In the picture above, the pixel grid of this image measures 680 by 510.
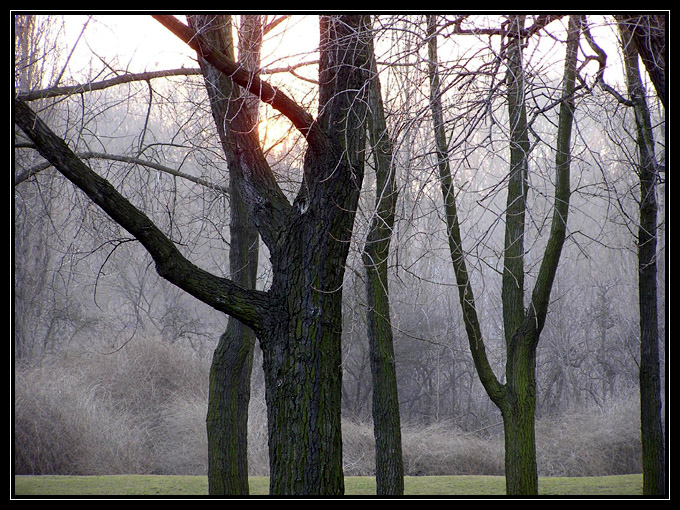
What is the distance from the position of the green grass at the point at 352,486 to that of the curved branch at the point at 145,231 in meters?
4.68

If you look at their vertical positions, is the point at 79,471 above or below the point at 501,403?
below

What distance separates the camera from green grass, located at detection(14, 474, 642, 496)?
25.1 ft

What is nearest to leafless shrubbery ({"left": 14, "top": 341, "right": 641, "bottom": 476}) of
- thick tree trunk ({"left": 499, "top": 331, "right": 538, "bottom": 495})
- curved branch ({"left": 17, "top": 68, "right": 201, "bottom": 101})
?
thick tree trunk ({"left": 499, "top": 331, "right": 538, "bottom": 495})

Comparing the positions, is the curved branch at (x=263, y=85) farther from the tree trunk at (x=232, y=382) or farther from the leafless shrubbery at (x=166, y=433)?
the leafless shrubbery at (x=166, y=433)

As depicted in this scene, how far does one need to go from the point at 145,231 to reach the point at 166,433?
36.9 ft

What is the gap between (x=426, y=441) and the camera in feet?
42.5

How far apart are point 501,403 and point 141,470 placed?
29.8 ft

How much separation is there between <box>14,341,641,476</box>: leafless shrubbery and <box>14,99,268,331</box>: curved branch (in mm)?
8989

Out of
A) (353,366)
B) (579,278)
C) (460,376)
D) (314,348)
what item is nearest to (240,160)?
(314,348)

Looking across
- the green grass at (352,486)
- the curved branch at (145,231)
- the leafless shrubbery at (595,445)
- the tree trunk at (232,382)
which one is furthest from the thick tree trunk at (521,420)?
the leafless shrubbery at (595,445)

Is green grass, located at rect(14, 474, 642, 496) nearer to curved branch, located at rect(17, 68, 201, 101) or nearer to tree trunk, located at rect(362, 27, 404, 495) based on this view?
tree trunk, located at rect(362, 27, 404, 495)

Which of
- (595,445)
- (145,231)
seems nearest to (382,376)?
(145,231)

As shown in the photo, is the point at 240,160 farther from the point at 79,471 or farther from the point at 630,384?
the point at 630,384

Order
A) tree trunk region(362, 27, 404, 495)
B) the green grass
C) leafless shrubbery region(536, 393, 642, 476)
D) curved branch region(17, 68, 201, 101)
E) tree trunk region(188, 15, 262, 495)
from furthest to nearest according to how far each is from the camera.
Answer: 1. leafless shrubbery region(536, 393, 642, 476)
2. the green grass
3. tree trunk region(362, 27, 404, 495)
4. tree trunk region(188, 15, 262, 495)
5. curved branch region(17, 68, 201, 101)
